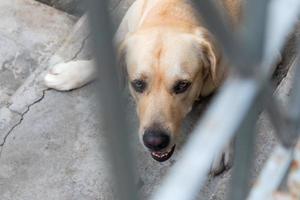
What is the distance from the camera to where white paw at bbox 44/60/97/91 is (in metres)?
3.59

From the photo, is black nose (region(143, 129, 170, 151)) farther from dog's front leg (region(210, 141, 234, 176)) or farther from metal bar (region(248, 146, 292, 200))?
metal bar (region(248, 146, 292, 200))

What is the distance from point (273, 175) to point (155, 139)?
5.33 ft

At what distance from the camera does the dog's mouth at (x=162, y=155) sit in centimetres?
320

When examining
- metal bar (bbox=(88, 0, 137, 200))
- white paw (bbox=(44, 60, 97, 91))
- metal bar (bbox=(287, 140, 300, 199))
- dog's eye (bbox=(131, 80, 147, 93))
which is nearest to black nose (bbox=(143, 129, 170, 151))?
dog's eye (bbox=(131, 80, 147, 93))

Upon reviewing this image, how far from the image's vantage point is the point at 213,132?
→ 1.12m

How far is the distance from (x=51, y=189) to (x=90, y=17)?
2528mm

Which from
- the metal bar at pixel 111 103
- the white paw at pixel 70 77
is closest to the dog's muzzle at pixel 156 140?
the white paw at pixel 70 77

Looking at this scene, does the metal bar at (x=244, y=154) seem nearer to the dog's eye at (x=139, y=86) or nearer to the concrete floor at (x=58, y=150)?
the concrete floor at (x=58, y=150)

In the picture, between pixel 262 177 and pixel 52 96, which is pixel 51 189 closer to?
pixel 52 96

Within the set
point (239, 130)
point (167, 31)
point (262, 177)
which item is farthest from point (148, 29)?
point (239, 130)

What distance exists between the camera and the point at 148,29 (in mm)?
3314

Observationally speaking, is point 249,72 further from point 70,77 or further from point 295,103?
point 70,77

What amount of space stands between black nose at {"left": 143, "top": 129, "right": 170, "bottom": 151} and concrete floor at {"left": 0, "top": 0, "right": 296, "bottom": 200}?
9 cm

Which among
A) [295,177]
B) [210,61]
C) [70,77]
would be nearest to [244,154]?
[295,177]
